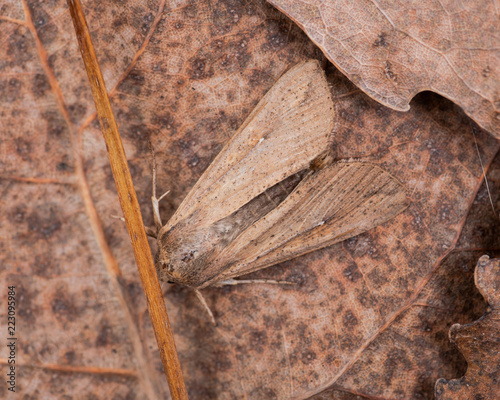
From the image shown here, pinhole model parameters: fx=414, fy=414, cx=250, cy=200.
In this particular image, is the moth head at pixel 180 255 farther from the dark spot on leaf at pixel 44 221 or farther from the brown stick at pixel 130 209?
the dark spot on leaf at pixel 44 221

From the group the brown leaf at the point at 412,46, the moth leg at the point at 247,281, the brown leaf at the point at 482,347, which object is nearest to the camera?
the brown leaf at the point at 412,46

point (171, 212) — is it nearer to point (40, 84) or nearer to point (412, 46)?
point (40, 84)

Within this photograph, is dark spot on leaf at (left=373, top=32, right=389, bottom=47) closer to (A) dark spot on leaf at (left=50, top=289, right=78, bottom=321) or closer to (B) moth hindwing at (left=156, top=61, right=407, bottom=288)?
(B) moth hindwing at (left=156, top=61, right=407, bottom=288)

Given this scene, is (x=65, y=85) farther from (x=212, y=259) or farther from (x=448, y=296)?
(x=448, y=296)

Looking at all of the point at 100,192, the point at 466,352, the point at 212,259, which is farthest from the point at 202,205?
the point at 466,352

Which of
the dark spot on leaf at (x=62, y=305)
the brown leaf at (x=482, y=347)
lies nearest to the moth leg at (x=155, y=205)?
the dark spot on leaf at (x=62, y=305)

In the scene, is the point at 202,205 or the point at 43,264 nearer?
the point at 202,205

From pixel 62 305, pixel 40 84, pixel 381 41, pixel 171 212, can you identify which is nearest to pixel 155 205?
pixel 171 212
